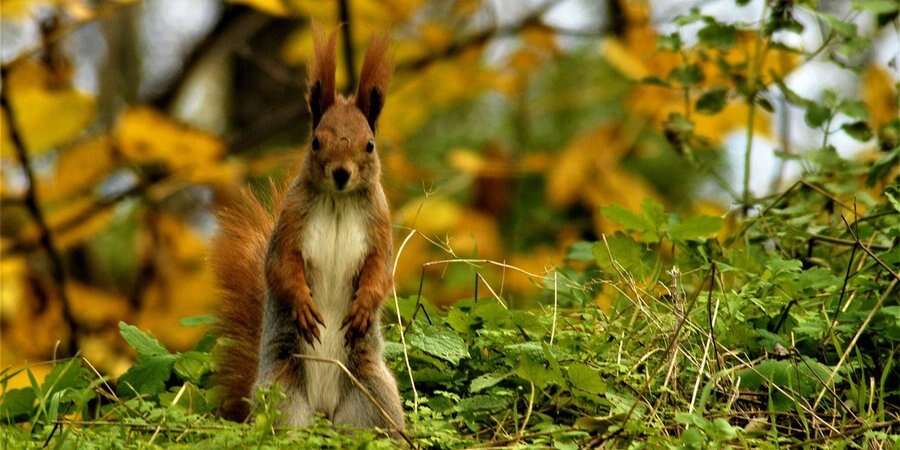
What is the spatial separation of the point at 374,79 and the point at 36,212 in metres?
1.91

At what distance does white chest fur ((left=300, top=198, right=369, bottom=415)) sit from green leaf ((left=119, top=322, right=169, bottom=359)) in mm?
390

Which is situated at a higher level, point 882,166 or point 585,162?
point 882,166

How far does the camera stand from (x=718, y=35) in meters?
3.66

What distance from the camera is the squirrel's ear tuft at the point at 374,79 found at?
112 inches

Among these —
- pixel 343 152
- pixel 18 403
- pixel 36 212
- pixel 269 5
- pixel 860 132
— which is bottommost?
pixel 18 403

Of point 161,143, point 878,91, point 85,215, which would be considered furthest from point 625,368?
point 85,215

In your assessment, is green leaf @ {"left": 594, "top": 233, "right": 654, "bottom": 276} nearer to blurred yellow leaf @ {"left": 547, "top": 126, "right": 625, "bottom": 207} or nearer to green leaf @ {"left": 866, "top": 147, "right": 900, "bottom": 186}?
green leaf @ {"left": 866, "top": 147, "right": 900, "bottom": 186}

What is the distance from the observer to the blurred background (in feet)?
13.7

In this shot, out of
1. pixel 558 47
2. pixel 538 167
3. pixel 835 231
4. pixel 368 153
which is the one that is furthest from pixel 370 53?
pixel 558 47

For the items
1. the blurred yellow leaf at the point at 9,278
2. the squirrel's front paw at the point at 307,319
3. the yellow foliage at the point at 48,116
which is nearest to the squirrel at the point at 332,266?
the squirrel's front paw at the point at 307,319

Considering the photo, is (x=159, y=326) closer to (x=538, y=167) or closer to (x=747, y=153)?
(x=538, y=167)

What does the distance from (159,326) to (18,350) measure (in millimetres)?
673

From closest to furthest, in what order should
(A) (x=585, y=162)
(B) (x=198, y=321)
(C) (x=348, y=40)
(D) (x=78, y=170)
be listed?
(B) (x=198, y=321) < (C) (x=348, y=40) < (D) (x=78, y=170) < (A) (x=585, y=162)

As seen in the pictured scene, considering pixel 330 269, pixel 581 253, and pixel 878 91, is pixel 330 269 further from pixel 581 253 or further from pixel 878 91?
pixel 878 91
